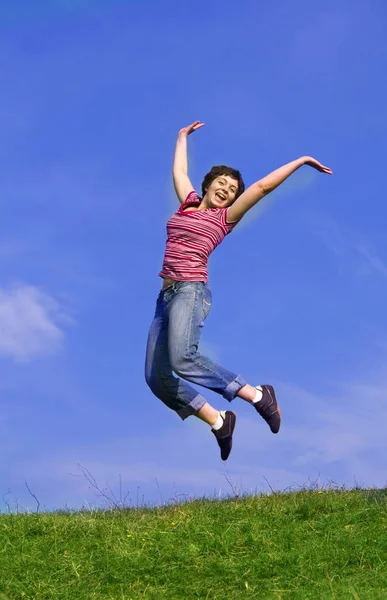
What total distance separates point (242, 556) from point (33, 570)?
6.99ft

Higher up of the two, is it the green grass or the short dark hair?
the short dark hair

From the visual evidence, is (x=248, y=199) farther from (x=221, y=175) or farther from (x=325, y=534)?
(x=325, y=534)

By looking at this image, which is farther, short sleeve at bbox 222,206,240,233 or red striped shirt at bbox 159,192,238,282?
short sleeve at bbox 222,206,240,233

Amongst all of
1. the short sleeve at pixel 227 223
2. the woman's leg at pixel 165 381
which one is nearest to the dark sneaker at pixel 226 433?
the woman's leg at pixel 165 381

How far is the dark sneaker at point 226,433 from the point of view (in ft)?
32.3

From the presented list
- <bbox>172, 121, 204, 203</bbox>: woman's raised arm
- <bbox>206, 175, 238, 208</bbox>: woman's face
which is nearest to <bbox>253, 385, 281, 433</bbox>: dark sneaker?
<bbox>206, 175, 238, 208</bbox>: woman's face

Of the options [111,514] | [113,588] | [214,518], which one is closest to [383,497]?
[214,518]

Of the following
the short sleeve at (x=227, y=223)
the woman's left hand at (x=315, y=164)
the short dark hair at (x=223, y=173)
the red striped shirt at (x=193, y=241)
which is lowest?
the red striped shirt at (x=193, y=241)

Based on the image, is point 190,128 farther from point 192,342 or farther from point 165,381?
point 165,381

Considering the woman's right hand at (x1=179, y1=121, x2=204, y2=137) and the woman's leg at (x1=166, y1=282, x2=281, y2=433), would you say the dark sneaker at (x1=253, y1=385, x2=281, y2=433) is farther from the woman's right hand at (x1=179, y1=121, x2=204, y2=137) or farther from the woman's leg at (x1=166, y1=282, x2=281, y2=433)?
the woman's right hand at (x1=179, y1=121, x2=204, y2=137)

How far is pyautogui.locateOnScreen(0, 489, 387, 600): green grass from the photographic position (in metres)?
8.11

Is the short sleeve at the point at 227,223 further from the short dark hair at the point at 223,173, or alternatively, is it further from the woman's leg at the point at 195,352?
the woman's leg at the point at 195,352

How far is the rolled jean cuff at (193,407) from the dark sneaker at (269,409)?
0.61 meters

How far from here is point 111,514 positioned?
1077 centimetres
